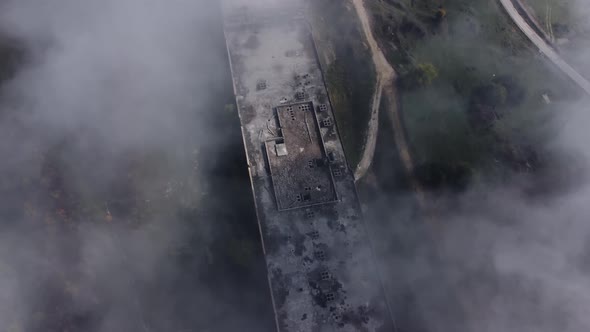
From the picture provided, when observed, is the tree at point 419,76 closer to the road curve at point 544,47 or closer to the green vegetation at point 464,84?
the green vegetation at point 464,84

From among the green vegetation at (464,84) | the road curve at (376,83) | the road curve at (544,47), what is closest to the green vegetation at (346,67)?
the road curve at (376,83)

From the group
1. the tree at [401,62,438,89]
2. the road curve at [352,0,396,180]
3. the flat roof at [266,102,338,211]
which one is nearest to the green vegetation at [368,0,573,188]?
the tree at [401,62,438,89]

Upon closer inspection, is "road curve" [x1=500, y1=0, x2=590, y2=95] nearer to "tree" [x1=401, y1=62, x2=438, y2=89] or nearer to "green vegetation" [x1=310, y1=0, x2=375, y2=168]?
"tree" [x1=401, y1=62, x2=438, y2=89]

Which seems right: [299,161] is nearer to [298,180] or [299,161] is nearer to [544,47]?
[298,180]

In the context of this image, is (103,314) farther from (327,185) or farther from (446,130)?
(446,130)

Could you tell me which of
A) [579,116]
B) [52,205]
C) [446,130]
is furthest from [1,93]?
[579,116]
